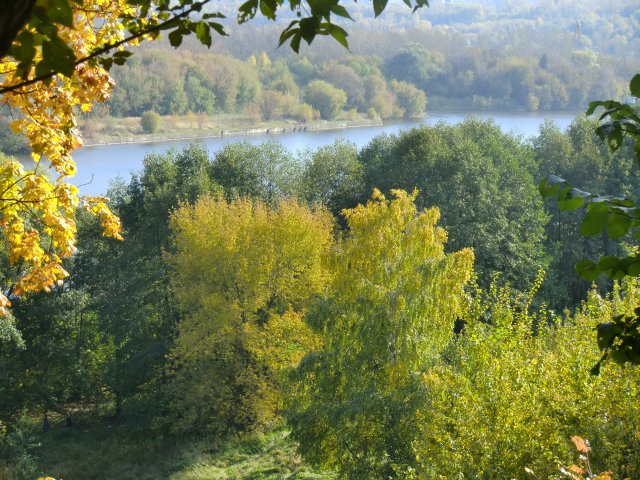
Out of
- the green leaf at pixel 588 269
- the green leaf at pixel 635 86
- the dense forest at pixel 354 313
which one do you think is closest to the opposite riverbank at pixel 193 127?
the dense forest at pixel 354 313

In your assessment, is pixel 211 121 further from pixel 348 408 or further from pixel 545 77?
pixel 348 408

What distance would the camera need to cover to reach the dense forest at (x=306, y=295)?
4023 mm

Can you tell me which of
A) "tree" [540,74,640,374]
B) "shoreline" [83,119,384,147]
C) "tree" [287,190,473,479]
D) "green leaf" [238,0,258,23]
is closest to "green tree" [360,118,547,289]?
"tree" [287,190,473,479]

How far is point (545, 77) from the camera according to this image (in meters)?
68.2

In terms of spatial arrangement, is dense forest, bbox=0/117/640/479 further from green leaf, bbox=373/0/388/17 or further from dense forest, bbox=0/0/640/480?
green leaf, bbox=373/0/388/17

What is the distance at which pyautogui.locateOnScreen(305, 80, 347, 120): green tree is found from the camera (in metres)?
71.3

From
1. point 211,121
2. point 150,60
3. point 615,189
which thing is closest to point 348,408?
point 615,189

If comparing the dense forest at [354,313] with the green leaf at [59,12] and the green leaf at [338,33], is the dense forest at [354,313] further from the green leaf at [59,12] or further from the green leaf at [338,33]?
the green leaf at [59,12]

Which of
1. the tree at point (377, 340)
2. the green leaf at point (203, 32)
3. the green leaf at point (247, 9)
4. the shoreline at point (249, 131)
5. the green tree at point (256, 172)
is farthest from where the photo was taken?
the shoreline at point (249, 131)

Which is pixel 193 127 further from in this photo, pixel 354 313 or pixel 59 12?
pixel 59 12

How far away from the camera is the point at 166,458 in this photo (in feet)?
61.8

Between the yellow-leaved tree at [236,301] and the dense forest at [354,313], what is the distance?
6 cm

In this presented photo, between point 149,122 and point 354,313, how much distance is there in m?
49.7

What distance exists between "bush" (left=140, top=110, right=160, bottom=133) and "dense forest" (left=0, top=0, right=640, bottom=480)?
3400 cm
